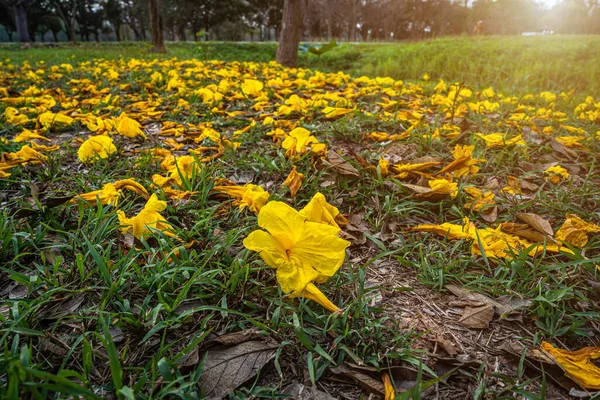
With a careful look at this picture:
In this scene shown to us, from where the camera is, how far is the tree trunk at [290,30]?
25.1 feet

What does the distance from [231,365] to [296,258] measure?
0.33 meters

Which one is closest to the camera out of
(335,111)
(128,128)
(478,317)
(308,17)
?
(478,317)

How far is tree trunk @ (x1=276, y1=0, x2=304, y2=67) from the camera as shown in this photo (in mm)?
7652

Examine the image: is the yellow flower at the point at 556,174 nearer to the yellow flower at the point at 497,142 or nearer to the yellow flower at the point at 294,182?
the yellow flower at the point at 497,142

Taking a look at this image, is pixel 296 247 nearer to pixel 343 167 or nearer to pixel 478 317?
pixel 478 317

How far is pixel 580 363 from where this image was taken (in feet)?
3.16

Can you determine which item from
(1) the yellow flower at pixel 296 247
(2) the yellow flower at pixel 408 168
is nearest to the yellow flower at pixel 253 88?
(2) the yellow flower at pixel 408 168

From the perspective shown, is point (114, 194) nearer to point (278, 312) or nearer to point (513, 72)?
point (278, 312)

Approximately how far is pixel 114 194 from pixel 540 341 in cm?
170

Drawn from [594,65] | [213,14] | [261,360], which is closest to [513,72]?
[594,65]

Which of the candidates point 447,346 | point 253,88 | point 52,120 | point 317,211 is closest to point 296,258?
point 317,211

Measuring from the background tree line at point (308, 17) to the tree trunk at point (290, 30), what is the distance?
27.5m

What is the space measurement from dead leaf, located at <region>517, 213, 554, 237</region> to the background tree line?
35.0 meters

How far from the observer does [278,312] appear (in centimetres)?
106
